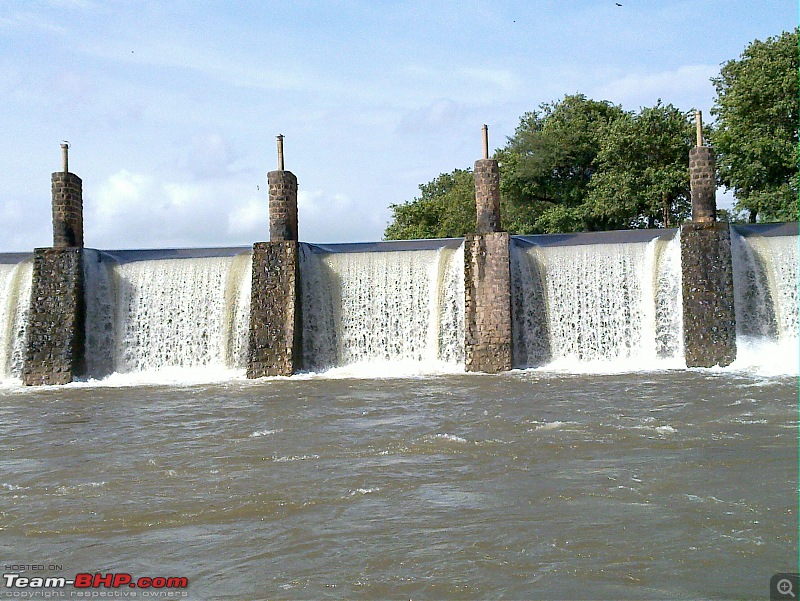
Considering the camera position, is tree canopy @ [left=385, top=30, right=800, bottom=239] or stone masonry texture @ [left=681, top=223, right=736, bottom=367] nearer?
stone masonry texture @ [left=681, top=223, right=736, bottom=367]

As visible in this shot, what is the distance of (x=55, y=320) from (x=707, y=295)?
11264 millimetres

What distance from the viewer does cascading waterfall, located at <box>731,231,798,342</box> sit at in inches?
545

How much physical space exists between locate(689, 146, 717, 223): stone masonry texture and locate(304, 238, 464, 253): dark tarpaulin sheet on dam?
423 cm

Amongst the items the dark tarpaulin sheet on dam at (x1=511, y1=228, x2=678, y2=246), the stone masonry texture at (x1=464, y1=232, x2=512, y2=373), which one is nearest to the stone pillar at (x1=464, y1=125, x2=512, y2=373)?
the stone masonry texture at (x1=464, y1=232, x2=512, y2=373)

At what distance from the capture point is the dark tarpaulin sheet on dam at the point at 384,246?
1555cm

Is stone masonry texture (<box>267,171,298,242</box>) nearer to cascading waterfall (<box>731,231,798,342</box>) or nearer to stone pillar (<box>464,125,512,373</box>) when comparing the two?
stone pillar (<box>464,125,512,373</box>)

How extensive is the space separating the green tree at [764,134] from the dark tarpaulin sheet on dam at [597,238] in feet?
20.8

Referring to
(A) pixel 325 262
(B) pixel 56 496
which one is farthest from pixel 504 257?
(B) pixel 56 496

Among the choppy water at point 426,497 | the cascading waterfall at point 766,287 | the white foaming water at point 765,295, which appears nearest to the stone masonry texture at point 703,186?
the white foaming water at point 765,295

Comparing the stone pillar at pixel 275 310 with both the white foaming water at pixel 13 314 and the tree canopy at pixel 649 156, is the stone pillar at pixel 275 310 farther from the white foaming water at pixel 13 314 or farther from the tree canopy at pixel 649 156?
the tree canopy at pixel 649 156

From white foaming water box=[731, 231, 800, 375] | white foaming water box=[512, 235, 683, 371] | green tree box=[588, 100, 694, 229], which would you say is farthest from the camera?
green tree box=[588, 100, 694, 229]

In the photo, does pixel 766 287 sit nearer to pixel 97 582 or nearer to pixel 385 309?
pixel 385 309

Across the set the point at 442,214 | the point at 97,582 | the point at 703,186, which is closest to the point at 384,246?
the point at 703,186

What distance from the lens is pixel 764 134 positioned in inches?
796
